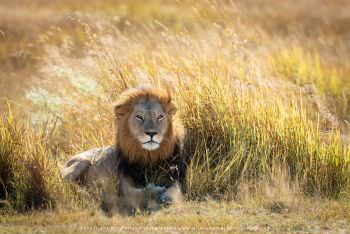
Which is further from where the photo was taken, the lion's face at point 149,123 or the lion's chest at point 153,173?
the lion's chest at point 153,173

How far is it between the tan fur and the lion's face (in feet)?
0.18

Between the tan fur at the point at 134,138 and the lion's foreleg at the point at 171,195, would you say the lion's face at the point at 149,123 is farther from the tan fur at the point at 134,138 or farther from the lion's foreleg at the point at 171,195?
the lion's foreleg at the point at 171,195

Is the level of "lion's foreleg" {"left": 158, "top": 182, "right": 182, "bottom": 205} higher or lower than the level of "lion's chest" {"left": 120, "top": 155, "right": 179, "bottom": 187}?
lower

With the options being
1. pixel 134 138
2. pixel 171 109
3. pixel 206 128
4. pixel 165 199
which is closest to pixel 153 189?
pixel 165 199

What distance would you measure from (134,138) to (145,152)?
184 millimetres

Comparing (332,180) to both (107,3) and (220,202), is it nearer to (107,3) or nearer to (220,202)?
(220,202)

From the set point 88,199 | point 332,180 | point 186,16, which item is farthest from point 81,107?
point 186,16

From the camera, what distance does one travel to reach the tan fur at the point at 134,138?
10094 mm

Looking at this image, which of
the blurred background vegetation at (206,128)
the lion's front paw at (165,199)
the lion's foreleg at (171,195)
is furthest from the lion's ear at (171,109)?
the lion's front paw at (165,199)

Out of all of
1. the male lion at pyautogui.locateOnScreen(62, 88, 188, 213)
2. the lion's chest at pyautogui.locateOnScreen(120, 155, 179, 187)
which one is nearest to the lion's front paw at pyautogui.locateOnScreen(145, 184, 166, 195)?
the male lion at pyautogui.locateOnScreen(62, 88, 188, 213)

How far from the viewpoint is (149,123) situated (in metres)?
9.91

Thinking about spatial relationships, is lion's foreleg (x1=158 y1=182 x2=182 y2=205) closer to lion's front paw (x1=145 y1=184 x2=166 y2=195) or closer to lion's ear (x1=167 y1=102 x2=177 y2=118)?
lion's front paw (x1=145 y1=184 x2=166 y2=195)

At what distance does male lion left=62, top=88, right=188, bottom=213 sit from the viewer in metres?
9.90

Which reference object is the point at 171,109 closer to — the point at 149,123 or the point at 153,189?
the point at 149,123
